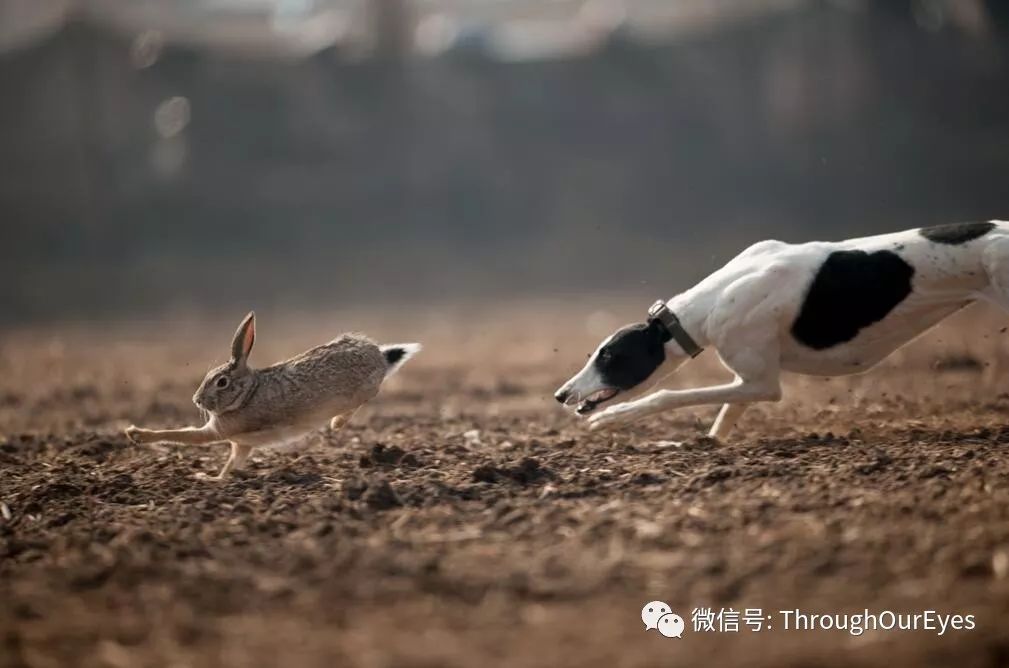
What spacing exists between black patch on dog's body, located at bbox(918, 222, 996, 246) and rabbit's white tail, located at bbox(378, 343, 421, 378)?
3.37 meters

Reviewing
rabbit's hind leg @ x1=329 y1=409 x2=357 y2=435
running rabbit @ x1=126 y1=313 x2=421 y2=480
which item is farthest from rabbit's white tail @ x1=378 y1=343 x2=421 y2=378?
rabbit's hind leg @ x1=329 y1=409 x2=357 y2=435

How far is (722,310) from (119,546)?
12.3ft

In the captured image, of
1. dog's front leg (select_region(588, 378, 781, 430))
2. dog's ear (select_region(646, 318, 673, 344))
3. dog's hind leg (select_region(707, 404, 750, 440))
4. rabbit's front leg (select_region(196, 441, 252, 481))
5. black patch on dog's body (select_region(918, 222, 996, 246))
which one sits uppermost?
black patch on dog's body (select_region(918, 222, 996, 246))

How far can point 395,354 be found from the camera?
26.2 ft

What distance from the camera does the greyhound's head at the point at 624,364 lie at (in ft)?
24.2

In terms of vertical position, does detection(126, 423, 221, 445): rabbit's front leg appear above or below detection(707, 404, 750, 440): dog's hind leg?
above

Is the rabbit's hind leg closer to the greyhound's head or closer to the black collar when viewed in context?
the greyhound's head

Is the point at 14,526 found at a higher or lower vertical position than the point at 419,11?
lower

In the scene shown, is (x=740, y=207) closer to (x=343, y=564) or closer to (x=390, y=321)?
(x=390, y=321)

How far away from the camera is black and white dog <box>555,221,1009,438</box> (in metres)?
7.05

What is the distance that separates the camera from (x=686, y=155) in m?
28.5

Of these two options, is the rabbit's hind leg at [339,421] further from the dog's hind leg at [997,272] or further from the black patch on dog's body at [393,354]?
the dog's hind leg at [997,272]

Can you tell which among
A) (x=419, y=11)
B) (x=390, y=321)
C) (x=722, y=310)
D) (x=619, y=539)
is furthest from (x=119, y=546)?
(x=419, y=11)

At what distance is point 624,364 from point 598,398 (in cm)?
27
